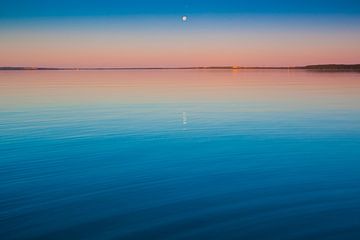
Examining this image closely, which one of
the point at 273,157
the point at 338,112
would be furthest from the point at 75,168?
the point at 338,112

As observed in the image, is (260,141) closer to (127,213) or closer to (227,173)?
(227,173)

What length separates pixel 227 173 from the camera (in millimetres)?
13172

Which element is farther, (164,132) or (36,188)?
(164,132)

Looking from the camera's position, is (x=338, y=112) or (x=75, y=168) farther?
(x=338, y=112)

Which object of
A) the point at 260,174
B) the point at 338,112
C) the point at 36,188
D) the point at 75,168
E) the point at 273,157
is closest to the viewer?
the point at 36,188

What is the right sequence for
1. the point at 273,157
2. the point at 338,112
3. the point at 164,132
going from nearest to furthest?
1. the point at 273,157
2. the point at 164,132
3. the point at 338,112

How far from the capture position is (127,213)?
366 inches

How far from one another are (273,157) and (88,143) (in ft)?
29.9

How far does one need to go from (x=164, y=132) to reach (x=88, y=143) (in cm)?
479

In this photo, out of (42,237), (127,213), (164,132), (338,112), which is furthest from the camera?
(338,112)

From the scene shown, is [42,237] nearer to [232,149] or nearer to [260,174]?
[260,174]

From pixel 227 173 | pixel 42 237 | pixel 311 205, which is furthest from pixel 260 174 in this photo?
pixel 42 237

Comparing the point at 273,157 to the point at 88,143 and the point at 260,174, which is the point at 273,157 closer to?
the point at 260,174

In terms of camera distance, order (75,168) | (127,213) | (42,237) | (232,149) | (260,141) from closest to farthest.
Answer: (42,237), (127,213), (75,168), (232,149), (260,141)
